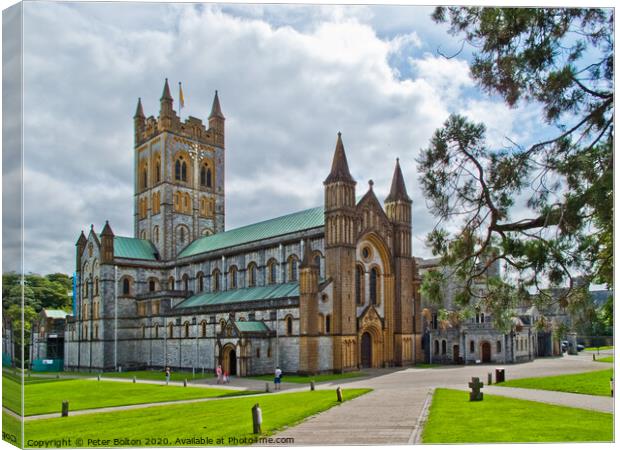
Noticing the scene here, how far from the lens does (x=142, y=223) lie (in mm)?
66625

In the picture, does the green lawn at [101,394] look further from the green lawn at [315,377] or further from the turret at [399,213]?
the turret at [399,213]

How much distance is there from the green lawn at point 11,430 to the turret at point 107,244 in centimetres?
4166

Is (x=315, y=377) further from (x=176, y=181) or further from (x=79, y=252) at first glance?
(x=79, y=252)

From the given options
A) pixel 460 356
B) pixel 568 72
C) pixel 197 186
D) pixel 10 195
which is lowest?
pixel 460 356

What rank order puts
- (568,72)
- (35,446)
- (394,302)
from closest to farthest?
(568,72)
(35,446)
(394,302)

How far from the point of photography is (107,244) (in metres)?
60.0

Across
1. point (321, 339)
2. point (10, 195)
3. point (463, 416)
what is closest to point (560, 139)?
point (463, 416)

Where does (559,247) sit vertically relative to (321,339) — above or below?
above

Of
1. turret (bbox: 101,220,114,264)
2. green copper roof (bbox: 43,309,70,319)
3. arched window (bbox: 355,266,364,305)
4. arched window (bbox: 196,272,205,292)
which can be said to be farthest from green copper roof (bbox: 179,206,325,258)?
green copper roof (bbox: 43,309,70,319)

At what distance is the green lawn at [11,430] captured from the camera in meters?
18.3

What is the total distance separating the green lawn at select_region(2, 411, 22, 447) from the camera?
18344 mm

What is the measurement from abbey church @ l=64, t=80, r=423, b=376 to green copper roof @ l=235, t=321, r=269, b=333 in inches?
5.3

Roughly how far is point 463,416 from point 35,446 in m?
12.8

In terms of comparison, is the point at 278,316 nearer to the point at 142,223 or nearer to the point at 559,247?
the point at 142,223
